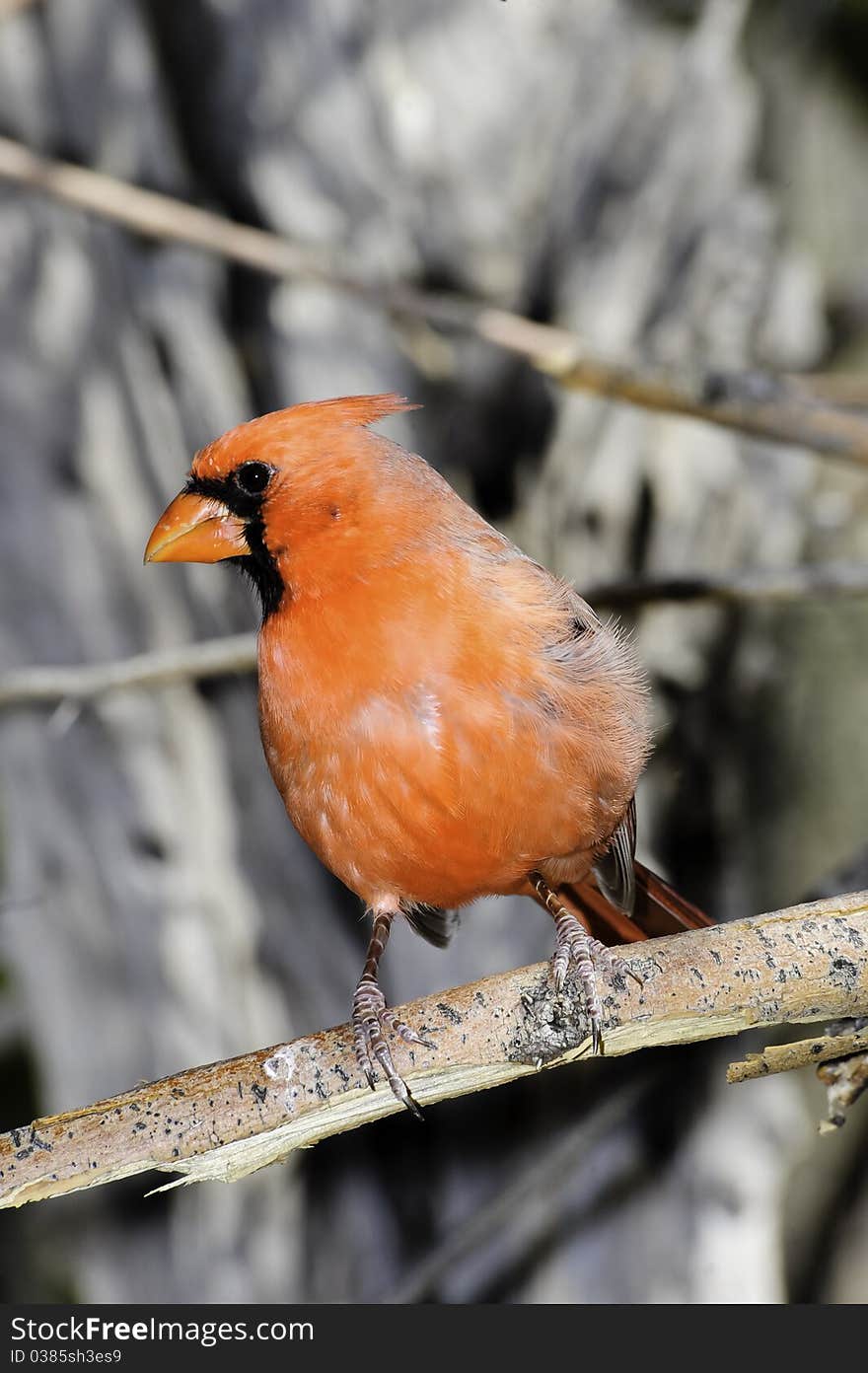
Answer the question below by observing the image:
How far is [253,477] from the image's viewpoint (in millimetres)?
1976

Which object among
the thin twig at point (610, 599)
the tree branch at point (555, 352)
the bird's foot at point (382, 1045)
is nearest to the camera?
the bird's foot at point (382, 1045)

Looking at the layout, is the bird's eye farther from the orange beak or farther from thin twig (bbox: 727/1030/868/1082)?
thin twig (bbox: 727/1030/868/1082)

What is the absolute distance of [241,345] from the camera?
10.6 ft

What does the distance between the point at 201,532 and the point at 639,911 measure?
0.99m

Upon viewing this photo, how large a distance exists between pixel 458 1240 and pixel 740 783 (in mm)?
1367

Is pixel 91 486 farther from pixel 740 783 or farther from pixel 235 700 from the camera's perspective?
pixel 740 783

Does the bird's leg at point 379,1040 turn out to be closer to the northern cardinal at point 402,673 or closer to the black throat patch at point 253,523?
the northern cardinal at point 402,673

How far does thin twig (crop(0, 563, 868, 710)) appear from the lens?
9.14 ft

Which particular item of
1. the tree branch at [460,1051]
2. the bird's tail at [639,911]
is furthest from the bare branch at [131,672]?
the tree branch at [460,1051]

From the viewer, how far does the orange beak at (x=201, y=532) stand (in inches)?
79.0

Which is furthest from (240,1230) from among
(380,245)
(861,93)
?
(861,93)

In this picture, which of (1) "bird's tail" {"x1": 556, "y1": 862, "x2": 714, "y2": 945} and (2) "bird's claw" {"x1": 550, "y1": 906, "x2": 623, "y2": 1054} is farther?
(1) "bird's tail" {"x1": 556, "y1": 862, "x2": 714, "y2": 945}

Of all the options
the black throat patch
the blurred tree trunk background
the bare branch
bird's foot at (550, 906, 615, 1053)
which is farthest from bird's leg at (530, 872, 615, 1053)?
the blurred tree trunk background

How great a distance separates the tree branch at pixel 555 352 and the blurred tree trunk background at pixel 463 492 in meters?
0.43
